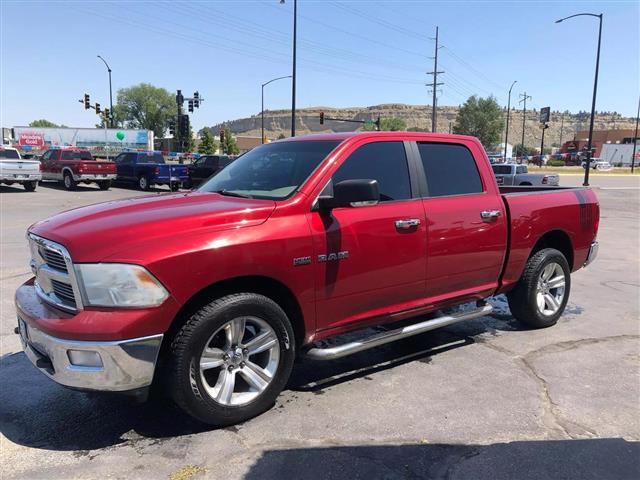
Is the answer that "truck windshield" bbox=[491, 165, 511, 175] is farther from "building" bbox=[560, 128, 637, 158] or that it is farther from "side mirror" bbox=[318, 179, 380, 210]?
"building" bbox=[560, 128, 637, 158]

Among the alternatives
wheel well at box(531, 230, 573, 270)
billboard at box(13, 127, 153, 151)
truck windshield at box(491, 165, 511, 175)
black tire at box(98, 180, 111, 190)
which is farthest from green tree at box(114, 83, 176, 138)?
wheel well at box(531, 230, 573, 270)

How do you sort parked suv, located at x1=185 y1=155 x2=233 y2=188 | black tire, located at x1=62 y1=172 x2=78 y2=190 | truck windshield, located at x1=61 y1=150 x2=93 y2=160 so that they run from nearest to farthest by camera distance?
parked suv, located at x1=185 y1=155 x2=233 y2=188 < black tire, located at x1=62 y1=172 x2=78 y2=190 < truck windshield, located at x1=61 y1=150 x2=93 y2=160

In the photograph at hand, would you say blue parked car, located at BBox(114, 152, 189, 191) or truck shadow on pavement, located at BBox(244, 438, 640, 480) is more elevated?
blue parked car, located at BBox(114, 152, 189, 191)

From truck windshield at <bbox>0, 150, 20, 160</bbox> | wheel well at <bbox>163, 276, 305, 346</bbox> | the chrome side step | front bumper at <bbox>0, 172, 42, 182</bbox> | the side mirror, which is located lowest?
the chrome side step

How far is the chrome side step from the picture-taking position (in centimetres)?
358

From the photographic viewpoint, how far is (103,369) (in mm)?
2852

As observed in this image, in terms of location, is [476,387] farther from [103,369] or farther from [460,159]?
[103,369]

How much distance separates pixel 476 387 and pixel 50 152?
2738 cm

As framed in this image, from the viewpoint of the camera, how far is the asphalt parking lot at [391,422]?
9.66ft

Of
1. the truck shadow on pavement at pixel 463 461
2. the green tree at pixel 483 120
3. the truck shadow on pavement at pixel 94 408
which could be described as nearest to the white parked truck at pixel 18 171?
the truck shadow on pavement at pixel 94 408

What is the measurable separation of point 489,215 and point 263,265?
94.1 inches

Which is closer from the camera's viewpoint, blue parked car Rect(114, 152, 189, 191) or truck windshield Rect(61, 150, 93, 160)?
blue parked car Rect(114, 152, 189, 191)

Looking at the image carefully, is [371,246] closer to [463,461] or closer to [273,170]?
[273,170]

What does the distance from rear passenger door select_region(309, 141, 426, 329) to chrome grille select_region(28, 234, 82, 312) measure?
59.9 inches
